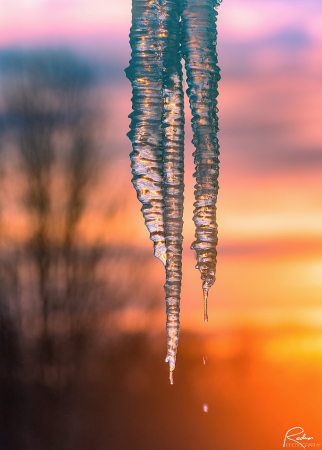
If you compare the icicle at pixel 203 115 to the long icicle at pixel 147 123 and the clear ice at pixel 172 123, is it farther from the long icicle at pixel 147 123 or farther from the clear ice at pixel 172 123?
the long icicle at pixel 147 123

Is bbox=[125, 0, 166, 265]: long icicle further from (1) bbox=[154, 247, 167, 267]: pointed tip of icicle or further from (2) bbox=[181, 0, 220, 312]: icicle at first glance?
(2) bbox=[181, 0, 220, 312]: icicle

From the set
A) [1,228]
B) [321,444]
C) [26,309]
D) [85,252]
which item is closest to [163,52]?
[85,252]

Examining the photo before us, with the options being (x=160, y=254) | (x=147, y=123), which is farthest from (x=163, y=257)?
(x=147, y=123)

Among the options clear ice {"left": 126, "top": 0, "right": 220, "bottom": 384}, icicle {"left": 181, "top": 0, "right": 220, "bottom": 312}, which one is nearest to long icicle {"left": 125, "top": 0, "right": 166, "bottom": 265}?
clear ice {"left": 126, "top": 0, "right": 220, "bottom": 384}

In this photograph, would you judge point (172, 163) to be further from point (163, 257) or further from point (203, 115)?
point (163, 257)

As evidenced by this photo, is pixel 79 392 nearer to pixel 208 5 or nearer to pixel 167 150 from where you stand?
pixel 167 150

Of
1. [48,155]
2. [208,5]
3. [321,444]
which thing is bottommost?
[321,444]

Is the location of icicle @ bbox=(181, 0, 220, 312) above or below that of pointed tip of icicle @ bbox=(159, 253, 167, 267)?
above
